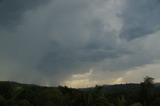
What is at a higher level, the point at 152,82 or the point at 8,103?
the point at 152,82

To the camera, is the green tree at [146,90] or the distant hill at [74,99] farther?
the green tree at [146,90]

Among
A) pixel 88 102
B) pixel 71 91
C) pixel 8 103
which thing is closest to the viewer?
pixel 8 103

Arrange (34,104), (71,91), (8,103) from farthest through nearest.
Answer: (71,91), (34,104), (8,103)

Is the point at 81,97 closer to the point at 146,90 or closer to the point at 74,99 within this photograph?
the point at 74,99

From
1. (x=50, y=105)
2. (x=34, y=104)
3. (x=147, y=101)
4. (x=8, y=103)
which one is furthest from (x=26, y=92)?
(x=147, y=101)

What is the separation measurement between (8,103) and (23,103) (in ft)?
11.3

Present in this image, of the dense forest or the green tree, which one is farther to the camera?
the green tree

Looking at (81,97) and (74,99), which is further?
(74,99)

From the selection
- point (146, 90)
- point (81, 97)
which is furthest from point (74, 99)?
point (146, 90)

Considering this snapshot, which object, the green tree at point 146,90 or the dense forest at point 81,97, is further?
the green tree at point 146,90

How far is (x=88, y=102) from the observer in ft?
221

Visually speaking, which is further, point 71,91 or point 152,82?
point 71,91

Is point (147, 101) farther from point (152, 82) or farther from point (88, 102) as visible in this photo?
point (88, 102)

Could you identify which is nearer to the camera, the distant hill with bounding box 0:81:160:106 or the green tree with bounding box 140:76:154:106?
the distant hill with bounding box 0:81:160:106
